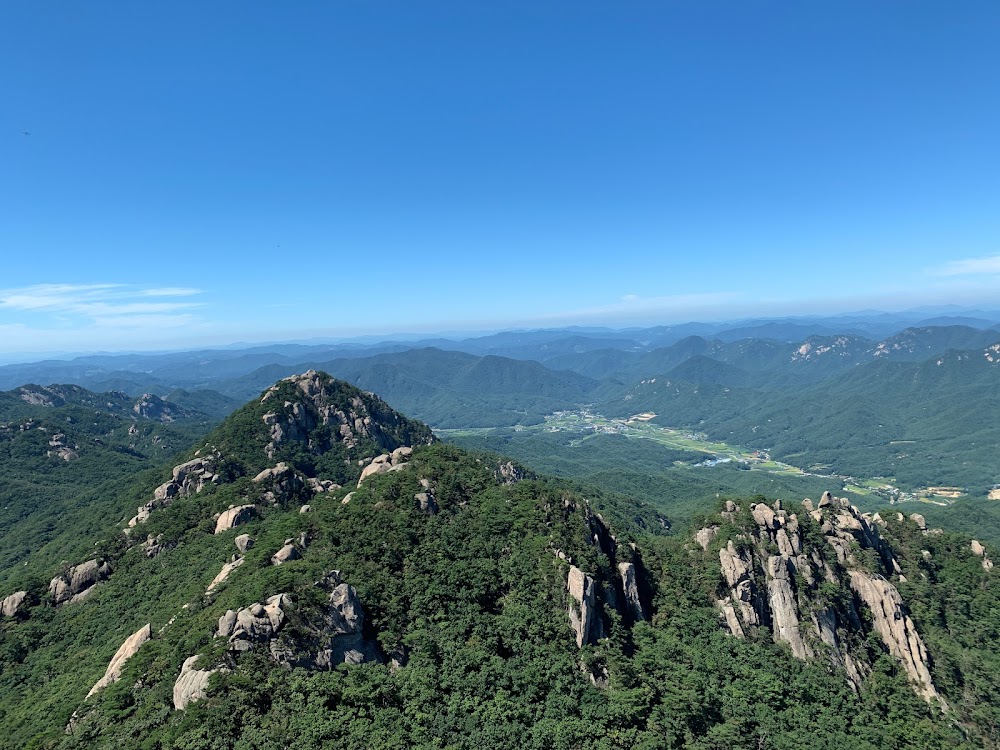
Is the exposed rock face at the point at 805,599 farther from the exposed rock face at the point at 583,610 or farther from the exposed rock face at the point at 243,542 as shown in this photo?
the exposed rock face at the point at 243,542

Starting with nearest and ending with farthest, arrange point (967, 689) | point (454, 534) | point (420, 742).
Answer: point (420, 742), point (967, 689), point (454, 534)

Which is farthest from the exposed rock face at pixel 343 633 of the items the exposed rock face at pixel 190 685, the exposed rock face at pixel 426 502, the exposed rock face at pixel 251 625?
the exposed rock face at pixel 426 502

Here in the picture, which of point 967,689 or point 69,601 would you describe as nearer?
point 967,689

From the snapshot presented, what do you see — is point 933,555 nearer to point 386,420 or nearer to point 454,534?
point 454,534

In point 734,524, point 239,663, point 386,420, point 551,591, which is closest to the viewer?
point 239,663

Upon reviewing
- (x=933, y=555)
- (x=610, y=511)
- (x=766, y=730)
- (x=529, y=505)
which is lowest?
(x=610, y=511)

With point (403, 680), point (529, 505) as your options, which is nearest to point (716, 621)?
point (529, 505)

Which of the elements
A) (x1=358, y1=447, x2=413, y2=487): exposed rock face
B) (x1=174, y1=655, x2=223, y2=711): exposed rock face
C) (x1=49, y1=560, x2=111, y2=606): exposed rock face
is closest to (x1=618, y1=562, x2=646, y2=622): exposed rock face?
(x1=358, y1=447, x2=413, y2=487): exposed rock face
